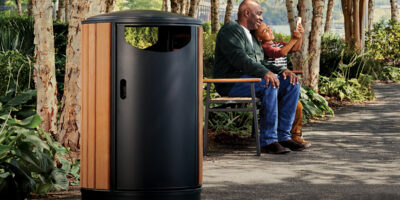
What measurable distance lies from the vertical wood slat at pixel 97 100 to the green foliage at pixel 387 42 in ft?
64.8

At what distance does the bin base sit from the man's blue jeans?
10.5 feet

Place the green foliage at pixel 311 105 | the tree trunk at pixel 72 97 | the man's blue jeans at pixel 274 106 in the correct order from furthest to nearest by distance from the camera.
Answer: the green foliage at pixel 311 105
the man's blue jeans at pixel 274 106
the tree trunk at pixel 72 97

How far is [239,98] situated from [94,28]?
11.5ft

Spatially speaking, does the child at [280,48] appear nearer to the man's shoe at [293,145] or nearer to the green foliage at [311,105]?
the man's shoe at [293,145]

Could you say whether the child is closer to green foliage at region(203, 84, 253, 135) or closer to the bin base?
green foliage at region(203, 84, 253, 135)

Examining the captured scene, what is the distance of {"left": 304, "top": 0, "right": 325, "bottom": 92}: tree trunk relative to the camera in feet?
43.9

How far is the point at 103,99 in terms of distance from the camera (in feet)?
15.6

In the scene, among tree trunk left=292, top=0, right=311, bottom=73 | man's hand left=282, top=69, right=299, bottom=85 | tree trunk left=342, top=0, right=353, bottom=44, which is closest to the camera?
man's hand left=282, top=69, right=299, bottom=85

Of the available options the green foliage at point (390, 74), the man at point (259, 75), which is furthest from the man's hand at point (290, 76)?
the green foliage at point (390, 74)

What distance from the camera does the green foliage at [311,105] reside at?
11.1 meters

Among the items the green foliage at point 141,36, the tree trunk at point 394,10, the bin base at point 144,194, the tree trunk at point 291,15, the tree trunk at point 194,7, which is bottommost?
the bin base at point 144,194

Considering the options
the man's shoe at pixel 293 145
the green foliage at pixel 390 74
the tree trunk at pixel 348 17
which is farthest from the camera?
the tree trunk at pixel 348 17

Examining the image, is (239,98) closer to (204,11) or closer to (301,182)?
(301,182)

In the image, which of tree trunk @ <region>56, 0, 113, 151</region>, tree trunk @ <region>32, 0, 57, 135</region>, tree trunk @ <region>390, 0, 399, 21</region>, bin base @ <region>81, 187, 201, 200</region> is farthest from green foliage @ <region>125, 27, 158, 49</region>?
tree trunk @ <region>390, 0, 399, 21</region>
